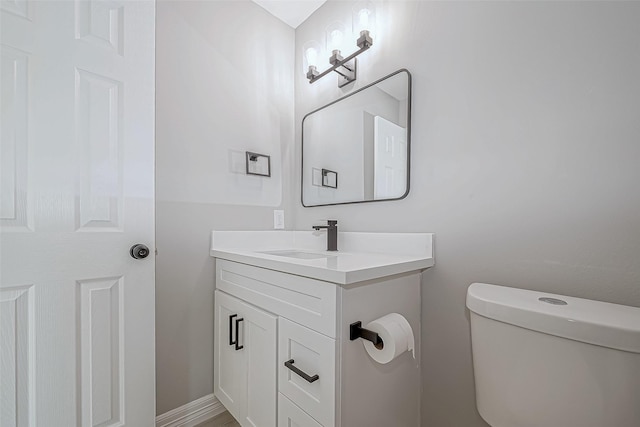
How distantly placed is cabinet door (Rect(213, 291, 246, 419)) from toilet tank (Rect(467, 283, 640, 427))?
0.92m

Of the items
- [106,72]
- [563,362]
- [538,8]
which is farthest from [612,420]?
[106,72]

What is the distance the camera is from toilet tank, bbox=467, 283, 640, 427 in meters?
0.55

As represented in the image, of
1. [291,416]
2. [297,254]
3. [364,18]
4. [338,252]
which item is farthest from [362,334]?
[364,18]

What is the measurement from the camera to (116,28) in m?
0.94

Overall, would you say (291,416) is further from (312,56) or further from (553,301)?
(312,56)

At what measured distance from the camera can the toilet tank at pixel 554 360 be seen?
0.55 metres

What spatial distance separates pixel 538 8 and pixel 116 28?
1443 millimetres

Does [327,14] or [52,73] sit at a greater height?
[327,14]

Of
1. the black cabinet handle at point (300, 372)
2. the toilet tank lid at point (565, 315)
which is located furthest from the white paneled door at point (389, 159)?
the black cabinet handle at point (300, 372)

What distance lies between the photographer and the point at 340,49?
142cm

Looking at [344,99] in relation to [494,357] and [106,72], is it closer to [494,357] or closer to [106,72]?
[106,72]

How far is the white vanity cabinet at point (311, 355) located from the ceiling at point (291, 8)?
1532 mm

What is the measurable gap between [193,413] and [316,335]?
40.2 inches

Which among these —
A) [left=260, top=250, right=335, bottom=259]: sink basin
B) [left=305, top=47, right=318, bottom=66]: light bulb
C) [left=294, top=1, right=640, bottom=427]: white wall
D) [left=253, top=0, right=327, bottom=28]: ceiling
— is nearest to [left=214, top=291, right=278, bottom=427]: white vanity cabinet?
[left=260, top=250, right=335, bottom=259]: sink basin
